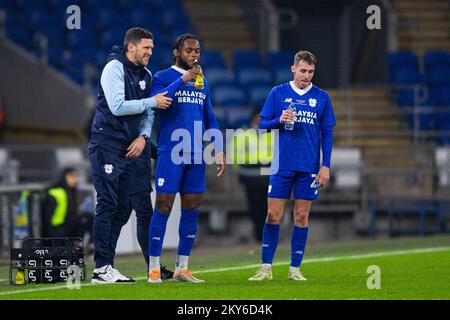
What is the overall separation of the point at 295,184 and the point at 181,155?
1094mm

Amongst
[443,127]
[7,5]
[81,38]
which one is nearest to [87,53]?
[81,38]

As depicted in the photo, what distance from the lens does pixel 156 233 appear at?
1016 centimetres

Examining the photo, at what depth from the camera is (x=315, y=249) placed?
16125mm

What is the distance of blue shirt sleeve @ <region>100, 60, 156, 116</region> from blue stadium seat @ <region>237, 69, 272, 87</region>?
13.4 m

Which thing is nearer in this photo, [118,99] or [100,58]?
[118,99]

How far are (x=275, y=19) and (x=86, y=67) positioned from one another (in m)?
3.83

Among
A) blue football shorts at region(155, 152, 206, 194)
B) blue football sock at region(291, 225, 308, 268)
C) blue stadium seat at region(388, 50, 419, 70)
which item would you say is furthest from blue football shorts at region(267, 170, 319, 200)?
blue stadium seat at region(388, 50, 419, 70)

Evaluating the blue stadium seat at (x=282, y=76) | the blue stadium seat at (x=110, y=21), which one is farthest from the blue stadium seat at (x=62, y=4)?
the blue stadium seat at (x=282, y=76)

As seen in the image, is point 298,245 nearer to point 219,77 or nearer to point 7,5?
point 219,77

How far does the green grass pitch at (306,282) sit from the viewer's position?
29.8 feet

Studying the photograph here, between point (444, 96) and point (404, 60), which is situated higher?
point (404, 60)

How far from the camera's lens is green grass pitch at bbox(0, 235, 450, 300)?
909cm
